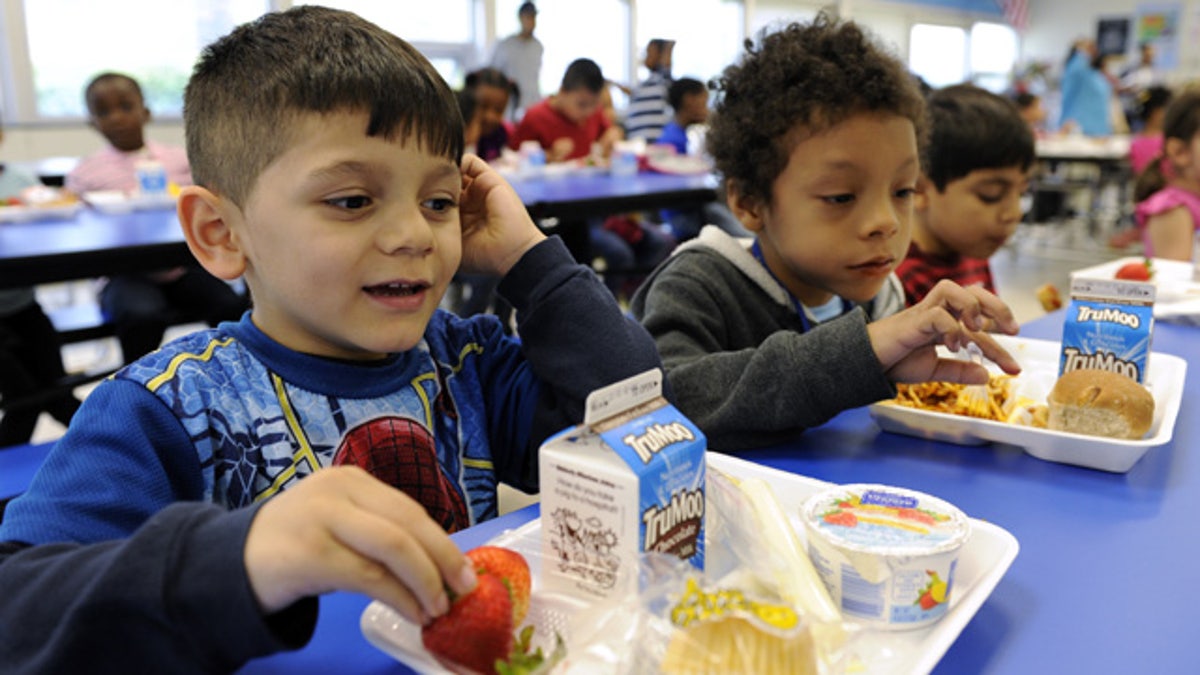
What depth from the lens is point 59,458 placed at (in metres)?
0.66

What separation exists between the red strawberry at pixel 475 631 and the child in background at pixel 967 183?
1440 mm

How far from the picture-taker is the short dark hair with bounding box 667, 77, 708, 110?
16.7 feet

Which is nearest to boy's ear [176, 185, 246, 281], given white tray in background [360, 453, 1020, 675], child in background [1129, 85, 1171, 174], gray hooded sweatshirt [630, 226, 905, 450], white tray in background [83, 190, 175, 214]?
white tray in background [360, 453, 1020, 675]

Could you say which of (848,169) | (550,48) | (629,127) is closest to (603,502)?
(848,169)

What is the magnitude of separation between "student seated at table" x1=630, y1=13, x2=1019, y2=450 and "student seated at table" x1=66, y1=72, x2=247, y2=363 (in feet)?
5.00

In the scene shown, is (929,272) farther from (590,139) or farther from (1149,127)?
(1149,127)

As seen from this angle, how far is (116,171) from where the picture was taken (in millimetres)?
3445

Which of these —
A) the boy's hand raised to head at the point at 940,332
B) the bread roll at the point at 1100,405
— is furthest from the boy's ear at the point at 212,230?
the bread roll at the point at 1100,405

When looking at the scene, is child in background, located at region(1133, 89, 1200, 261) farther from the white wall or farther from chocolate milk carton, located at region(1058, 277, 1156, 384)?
the white wall

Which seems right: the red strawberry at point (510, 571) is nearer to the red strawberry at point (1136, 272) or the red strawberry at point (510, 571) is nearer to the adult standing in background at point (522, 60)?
the red strawberry at point (1136, 272)

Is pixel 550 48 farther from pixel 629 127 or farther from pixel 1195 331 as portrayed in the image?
pixel 1195 331

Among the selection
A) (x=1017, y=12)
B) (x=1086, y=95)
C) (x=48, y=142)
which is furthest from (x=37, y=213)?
(x=1017, y=12)

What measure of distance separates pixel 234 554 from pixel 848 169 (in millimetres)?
950

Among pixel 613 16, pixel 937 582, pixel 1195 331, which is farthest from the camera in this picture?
pixel 613 16
